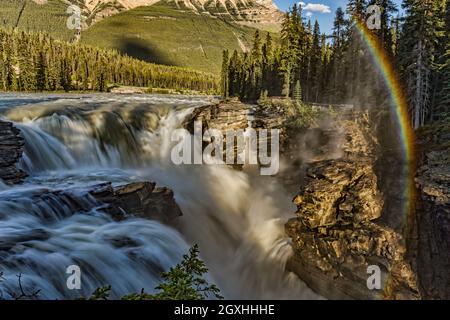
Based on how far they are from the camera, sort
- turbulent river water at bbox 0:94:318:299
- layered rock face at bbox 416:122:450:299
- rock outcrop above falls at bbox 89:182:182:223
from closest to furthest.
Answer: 1. turbulent river water at bbox 0:94:318:299
2. rock outcrop above falls at bbox 89:182:182:223
3. layered rock face at bbox 416:122:450:299

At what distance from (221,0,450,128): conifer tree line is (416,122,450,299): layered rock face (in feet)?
28.2

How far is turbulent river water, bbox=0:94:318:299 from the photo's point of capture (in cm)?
1218

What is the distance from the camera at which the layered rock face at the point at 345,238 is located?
17059 mm

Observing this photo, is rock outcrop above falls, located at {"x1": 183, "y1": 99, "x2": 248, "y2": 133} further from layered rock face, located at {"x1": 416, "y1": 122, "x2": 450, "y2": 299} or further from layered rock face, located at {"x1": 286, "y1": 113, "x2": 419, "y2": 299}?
layered rock face, located at {"x1": 416, "y1": 122, "x2": 450, "y2": 299}

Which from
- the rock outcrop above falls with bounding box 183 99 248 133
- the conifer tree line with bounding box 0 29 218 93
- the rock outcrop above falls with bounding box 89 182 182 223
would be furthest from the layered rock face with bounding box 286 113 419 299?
the conifer tree line with bounding box 0 29 218 93

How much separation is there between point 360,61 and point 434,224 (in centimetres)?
2830

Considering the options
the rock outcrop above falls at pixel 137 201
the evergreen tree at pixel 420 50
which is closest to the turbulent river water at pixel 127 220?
Answer: the rock outcrop above falls at pixel 137 201

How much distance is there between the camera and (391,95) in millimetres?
37906

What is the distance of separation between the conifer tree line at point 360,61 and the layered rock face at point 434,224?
8585 millimetres

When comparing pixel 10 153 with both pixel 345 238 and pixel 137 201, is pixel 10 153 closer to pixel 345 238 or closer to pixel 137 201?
pixel 137 201

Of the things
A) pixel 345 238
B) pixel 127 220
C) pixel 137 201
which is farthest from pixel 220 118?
pixel 127 220

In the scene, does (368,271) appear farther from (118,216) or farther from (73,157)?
(73,157)

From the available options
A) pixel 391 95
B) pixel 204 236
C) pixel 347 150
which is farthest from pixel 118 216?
pixel 391 95
